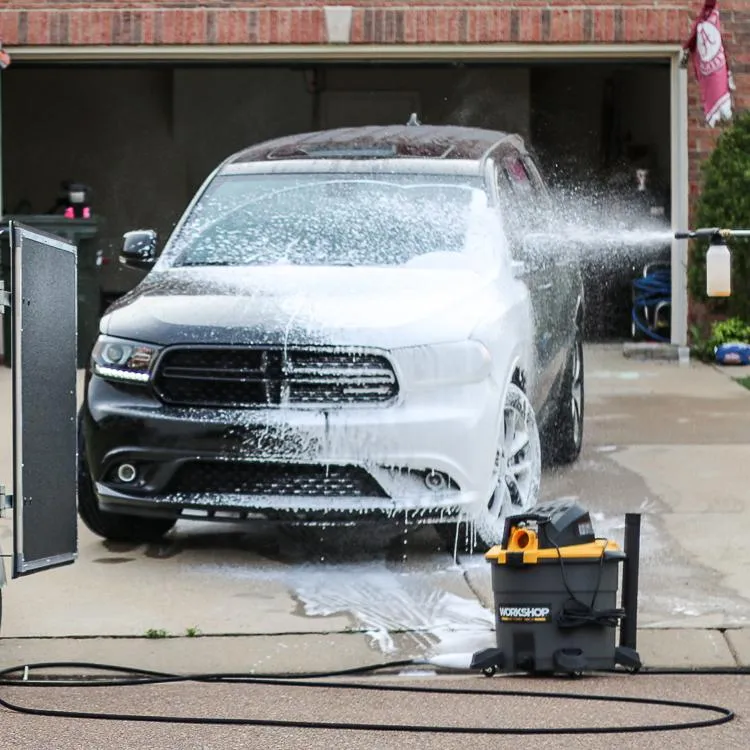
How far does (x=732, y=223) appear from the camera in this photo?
14.6m

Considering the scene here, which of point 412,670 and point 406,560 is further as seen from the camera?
point 406,560

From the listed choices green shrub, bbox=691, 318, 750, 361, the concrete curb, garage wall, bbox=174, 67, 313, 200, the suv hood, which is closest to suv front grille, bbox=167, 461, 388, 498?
the suv hood

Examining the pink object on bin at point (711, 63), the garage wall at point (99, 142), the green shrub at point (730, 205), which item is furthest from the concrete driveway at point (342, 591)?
the garage wall at point (99, 142)

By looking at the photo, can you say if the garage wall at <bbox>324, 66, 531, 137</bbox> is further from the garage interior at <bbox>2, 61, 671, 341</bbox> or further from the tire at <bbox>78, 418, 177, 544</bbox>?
the tire at <bbox>78, 418, 177, 544</bbox>

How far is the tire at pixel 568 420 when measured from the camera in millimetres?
9836

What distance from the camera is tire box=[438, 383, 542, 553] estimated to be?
7.57 meters

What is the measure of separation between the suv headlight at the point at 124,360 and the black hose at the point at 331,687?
163 cm

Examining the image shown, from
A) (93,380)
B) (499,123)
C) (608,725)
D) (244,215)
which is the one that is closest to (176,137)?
(499,123)

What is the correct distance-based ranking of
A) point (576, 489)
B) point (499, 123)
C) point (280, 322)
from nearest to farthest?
1. point (280, 322)
2. point (576, 489)
3. point (499, 123)

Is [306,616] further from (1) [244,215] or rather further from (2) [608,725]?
(1) [244,215]

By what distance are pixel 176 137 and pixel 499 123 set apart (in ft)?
11.4

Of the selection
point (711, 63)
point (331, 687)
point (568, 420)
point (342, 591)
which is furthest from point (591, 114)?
point (331, 687)

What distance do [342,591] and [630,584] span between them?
150 centimetres

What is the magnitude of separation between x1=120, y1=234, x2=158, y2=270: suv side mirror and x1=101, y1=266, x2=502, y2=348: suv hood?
0.59m
